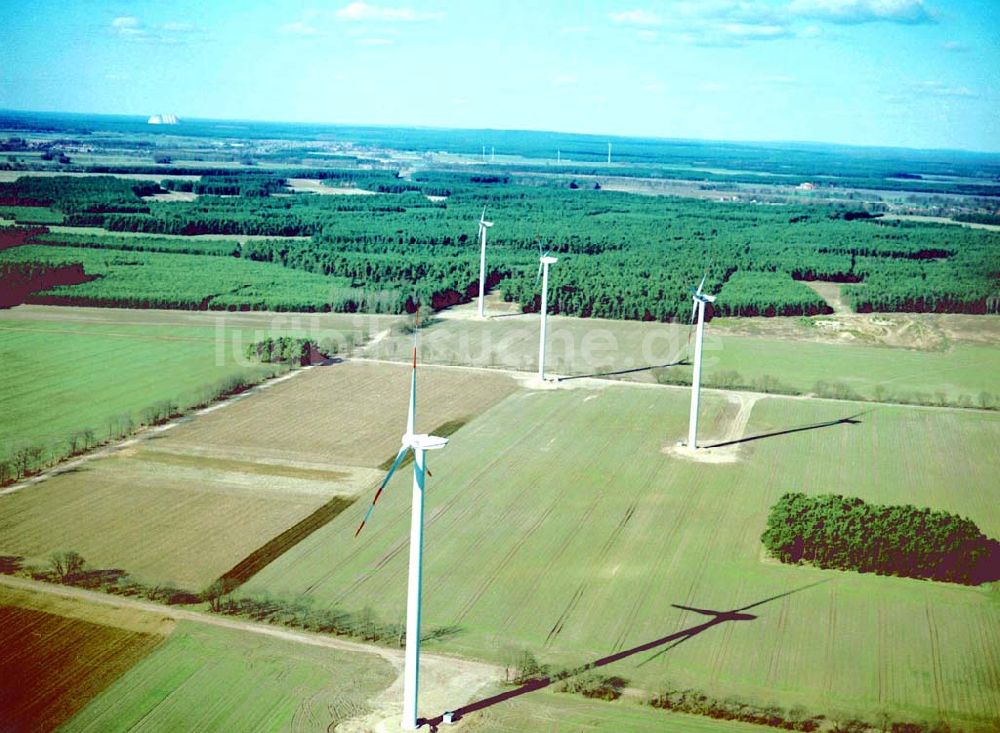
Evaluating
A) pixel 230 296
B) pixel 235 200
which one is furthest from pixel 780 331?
pixel 235 200

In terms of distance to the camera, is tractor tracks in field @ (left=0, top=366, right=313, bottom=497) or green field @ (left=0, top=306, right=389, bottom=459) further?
green field @ (left=0, top=306, right=389, bottom=459)

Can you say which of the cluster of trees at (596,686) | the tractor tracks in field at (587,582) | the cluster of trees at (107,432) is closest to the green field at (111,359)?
the cluster of trees at (107,432)

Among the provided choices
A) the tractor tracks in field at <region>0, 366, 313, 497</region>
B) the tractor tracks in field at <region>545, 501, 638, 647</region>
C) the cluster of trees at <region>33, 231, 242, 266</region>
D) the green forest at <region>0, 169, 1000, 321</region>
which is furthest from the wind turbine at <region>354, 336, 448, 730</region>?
the cluster of trees at <region>33, 231, 242, 266</region>

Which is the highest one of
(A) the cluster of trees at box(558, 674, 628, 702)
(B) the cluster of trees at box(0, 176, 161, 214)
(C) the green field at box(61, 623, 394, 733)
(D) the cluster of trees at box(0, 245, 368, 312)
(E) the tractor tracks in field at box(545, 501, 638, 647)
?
(B) the cluster of trees at box(0, 176, 161, 214)

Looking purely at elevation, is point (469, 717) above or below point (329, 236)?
below

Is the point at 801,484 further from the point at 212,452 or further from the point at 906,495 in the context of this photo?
the point at 212,452

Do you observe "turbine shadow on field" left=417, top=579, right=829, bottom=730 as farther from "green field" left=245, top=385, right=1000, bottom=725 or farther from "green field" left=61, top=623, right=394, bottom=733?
"green field" left=61, top=623, right=394, bottom=733
